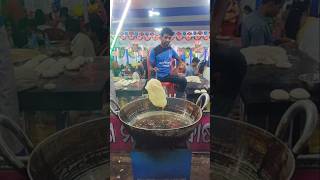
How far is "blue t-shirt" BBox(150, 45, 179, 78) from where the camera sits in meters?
1.01

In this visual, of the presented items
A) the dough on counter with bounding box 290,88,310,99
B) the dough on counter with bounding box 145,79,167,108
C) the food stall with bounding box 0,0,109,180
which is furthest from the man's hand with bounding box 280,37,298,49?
the food stall with bounding box 0,0,109,180

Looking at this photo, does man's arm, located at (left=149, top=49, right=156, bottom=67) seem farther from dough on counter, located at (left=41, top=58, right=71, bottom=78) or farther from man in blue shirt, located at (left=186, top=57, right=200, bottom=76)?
dough on counter, located at (left=41, top=58, right=71, bottom=78)

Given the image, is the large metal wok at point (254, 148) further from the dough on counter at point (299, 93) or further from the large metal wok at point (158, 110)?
the large metal wok at point (158, 110)

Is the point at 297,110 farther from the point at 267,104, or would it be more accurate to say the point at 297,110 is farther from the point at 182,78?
the point at 182,78

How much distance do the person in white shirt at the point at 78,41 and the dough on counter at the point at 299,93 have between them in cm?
62

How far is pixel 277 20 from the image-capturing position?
120 centimetres

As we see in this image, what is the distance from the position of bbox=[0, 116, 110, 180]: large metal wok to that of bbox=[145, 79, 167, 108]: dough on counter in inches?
12.1

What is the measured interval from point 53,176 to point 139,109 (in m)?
0.37

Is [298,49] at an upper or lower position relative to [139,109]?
upper

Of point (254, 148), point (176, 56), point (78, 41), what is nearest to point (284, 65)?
point (254, 148)

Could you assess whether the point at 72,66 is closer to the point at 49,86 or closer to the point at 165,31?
the point at 49,86

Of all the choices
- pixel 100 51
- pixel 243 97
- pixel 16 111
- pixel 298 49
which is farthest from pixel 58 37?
pixel 298 49

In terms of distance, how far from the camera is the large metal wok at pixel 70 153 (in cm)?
122

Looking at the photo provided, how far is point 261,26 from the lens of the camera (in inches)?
47.2
